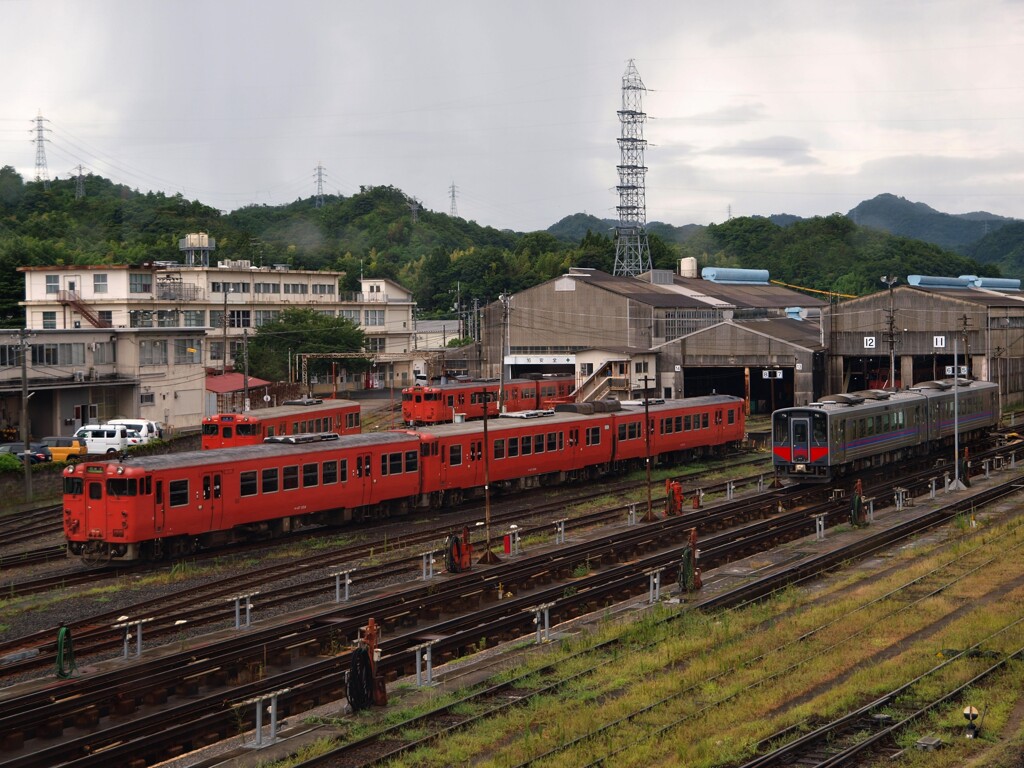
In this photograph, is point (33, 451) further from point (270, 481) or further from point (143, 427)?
point (270, 481)

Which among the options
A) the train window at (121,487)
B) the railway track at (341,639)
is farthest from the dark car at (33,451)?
the railway track at (341,639)

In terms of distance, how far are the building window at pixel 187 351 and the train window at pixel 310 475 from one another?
31.0m

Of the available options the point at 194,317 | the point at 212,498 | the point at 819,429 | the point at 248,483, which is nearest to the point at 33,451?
the point at 248,483

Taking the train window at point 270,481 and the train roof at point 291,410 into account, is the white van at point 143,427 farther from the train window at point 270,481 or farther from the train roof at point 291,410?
the train window at point 270,481

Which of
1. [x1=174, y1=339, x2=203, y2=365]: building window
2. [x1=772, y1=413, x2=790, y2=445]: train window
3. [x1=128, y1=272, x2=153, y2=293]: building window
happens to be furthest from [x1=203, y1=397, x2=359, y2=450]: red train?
[x1=128, y1=272, x2=153, y2=293]: building window

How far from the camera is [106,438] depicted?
4816cm

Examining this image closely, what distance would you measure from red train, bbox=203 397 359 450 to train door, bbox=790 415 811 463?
728 inches

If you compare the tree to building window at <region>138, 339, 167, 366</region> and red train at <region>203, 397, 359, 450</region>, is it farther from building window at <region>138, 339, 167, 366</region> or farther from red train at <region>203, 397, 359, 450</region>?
red train at <region>203, 397, 359, 450</region>

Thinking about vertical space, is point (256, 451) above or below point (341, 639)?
above

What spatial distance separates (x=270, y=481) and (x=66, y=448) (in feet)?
65.9

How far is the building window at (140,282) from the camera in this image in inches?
2785

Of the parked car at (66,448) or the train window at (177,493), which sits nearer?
the train window at (177,493)

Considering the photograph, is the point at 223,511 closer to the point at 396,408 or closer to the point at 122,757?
the point at 122,757

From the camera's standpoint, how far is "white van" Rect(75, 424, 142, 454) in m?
47.8
